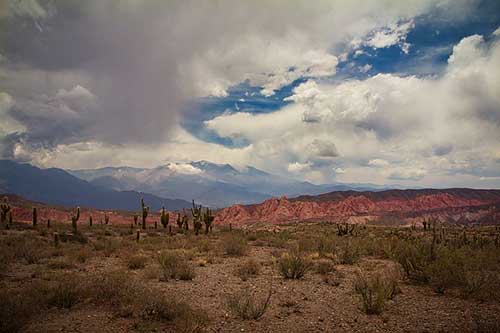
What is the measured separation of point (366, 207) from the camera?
111938 mm

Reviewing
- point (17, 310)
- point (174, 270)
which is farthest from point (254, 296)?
point (17, 310)

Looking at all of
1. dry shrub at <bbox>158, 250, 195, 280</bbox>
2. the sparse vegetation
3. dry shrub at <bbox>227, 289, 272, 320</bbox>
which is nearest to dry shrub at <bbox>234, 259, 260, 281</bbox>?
the sparse vegetation

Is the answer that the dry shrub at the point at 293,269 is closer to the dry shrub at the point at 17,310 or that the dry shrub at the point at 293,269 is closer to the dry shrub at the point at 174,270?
the dry shrub at the point at 174,270

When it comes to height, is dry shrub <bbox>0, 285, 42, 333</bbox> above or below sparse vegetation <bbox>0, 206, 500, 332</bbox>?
above

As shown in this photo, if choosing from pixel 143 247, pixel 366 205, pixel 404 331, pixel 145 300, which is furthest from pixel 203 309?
pixel 366 205

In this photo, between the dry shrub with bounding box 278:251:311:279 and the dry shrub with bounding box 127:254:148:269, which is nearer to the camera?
the dry shrub with bounding box 278:251:311:279

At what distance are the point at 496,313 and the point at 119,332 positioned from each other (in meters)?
9.71

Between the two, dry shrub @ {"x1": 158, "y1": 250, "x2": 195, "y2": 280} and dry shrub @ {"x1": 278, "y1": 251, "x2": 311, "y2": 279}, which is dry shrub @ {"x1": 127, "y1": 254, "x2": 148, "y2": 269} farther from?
dry shrub @ {"x1": 278, "y1": 251, "x2": 311, "y2": 279}

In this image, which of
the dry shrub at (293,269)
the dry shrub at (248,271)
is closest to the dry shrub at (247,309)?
the dry shrub at (293,269)

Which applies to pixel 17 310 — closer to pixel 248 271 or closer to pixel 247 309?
pixel 247 309

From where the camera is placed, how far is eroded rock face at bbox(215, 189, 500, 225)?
98.3 meters

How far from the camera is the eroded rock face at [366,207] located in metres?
98.3

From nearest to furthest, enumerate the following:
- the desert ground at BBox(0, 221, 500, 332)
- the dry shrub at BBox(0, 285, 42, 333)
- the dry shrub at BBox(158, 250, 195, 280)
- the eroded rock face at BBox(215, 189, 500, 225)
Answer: the dry shrub at BBox(0, 285, 42, 333) → the desert ground at BBox(0, 221, 500, 332) → the dry shrub at BBox(158, 250, 195, 280) → the eroded rock face at BBox(215, 189, 500, 225)

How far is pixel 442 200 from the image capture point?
114500mm
